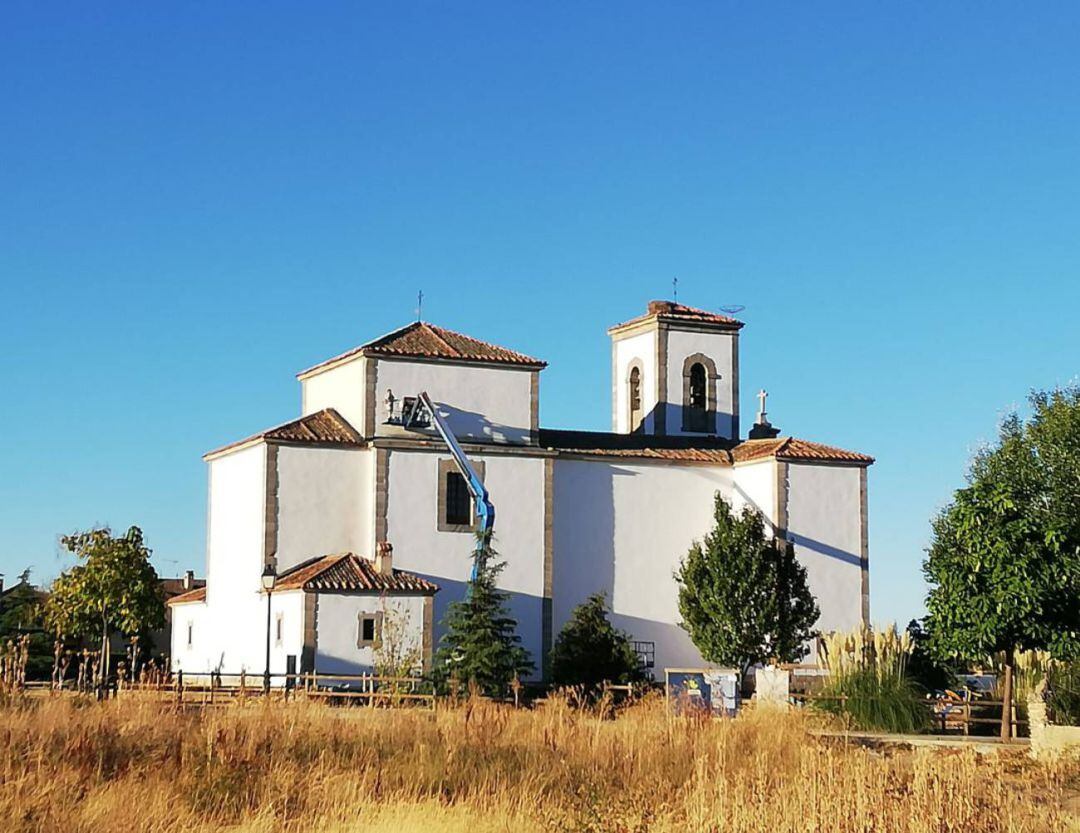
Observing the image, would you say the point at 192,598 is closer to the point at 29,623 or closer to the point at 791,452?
the point at 29,623

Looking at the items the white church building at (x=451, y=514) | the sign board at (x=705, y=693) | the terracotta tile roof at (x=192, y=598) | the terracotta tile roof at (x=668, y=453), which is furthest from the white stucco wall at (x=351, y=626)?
the terracotta tile roof at (x=192, y=598)

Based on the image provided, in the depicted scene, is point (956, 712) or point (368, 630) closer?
point (956, 712)

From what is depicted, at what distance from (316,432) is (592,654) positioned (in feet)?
28.2

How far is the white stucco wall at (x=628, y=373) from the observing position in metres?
46.8

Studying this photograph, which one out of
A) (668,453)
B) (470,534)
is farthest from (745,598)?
(470,534)

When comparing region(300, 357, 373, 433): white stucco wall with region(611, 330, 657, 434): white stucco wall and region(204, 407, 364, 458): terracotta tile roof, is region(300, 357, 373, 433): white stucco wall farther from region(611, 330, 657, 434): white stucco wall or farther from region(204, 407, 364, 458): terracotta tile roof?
region(611, 330, 657, 434): white stucco wall

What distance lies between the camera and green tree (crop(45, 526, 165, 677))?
155ft

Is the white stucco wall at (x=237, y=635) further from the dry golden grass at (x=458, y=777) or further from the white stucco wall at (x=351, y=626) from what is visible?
the dry golden grass at (x=458, y=777)

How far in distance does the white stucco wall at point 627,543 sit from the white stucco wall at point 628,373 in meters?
4.24

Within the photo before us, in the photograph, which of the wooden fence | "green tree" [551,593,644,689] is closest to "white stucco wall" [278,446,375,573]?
"green tree" [551,593,644,689]

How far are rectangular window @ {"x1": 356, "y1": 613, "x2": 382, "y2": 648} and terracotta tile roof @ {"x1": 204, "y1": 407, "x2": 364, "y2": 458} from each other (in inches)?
184

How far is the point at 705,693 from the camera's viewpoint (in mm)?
31234

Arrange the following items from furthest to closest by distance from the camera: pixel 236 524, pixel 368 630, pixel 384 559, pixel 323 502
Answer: pixel 236 524 < pixel 323 502 < pixel 384 559 < pixel 368 630

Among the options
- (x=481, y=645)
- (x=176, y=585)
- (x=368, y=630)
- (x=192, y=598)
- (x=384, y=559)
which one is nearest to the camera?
(x=481, y=645)
